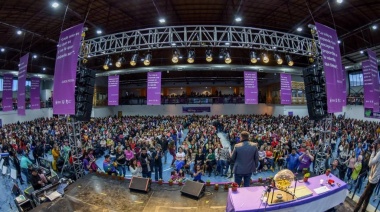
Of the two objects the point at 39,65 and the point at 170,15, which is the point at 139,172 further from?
the point at 39,65

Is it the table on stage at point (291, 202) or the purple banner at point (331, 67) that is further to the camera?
the purple banner at point (331, 67)

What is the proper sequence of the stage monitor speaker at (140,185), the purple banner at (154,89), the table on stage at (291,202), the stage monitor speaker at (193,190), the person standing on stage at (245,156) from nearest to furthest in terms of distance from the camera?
the table on stage at (291,202)
the person standing on stage at (245,156)
the stage monitor speaker at (193,190)
the stage monitor speaker at (140,185)
the purple banner at (154,89)

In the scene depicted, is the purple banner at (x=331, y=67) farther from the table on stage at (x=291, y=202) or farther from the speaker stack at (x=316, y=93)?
the table on stage at (x=291, y=202)

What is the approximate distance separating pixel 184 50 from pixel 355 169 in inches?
688

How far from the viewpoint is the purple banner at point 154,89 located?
494 inches

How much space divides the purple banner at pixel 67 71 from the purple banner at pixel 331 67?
7.51 metres

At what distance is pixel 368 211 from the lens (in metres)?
4.96

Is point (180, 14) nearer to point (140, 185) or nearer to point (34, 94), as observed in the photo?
point (140, 185)

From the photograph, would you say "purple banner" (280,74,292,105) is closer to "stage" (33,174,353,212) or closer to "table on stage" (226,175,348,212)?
"stage" (33,174,353,212)

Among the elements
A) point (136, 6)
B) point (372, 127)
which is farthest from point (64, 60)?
point (372, 127)

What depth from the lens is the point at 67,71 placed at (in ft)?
21.6

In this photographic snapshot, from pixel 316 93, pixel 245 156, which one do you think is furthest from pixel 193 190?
pixel 316 93

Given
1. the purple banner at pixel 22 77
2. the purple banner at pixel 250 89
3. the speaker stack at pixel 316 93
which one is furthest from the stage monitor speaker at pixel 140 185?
the purple banner at pixel 22 77

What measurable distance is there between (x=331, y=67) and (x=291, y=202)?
516 centimetres
